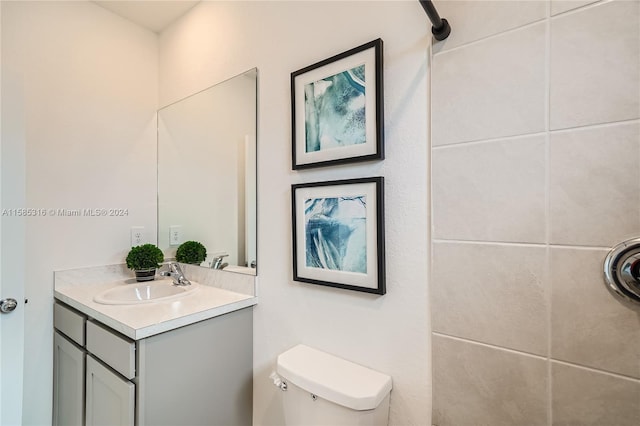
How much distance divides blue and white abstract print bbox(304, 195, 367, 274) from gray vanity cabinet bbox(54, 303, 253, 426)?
1.67 ft

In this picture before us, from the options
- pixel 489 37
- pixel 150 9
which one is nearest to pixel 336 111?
pixel 489 37

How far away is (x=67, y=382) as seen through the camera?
141cm

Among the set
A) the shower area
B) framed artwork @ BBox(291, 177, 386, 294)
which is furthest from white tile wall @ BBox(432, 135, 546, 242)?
framed artwork @ BBox(291, 177, 386, 294)

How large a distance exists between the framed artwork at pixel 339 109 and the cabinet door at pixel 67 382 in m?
1.32

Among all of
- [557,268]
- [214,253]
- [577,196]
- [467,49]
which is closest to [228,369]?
[214,253]

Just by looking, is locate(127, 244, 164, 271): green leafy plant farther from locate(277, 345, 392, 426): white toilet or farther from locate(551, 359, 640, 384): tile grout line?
locate(551, 359, 640, 384): tile grout line

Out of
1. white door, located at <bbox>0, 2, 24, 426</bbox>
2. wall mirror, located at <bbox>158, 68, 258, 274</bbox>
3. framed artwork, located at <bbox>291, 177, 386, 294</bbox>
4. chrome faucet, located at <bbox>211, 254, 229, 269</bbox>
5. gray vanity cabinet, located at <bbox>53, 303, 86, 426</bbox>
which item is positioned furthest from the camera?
chrome faucet, located at <bbox>211, 254, 229, 269</bbox>

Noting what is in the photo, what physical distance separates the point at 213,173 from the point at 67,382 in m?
1.21

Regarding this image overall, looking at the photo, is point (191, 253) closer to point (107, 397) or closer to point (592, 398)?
point (107, 397)

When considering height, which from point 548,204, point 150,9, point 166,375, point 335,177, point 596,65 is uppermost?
point 150,9

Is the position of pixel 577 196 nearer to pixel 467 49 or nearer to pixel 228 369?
pixel 467 49

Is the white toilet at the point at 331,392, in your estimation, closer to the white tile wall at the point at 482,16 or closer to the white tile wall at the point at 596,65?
the white tile wall at the point at 596,65

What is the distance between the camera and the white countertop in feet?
3.50

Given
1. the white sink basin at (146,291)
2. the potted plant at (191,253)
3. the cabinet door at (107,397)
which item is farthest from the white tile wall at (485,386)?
the potted plant at (191,253)
